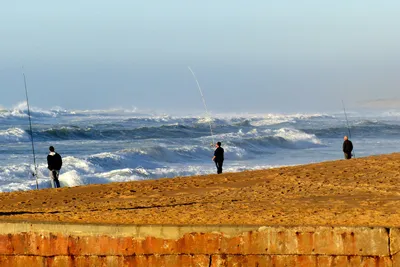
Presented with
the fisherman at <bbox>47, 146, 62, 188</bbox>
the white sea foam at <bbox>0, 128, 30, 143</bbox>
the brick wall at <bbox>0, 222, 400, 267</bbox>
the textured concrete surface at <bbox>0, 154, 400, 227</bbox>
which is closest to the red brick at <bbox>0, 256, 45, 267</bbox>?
the brick wall at <bbox>0, 222, 400, 267</bbox>

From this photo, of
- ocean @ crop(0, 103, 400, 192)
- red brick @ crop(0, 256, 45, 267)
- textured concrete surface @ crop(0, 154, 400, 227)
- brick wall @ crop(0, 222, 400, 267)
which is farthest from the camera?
ocean @ crop(0, 103, 400, 192)

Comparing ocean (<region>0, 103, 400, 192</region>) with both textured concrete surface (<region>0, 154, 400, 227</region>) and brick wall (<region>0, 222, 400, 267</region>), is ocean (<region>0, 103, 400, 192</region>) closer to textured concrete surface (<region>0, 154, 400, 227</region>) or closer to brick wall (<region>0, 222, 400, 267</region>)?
textured concrete surface (<region>0, 154, 400, 227</region>)

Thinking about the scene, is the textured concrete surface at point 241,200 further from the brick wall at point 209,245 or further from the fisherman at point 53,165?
the fisherman at point 53,165

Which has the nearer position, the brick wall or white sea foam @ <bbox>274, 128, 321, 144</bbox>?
the brick wall

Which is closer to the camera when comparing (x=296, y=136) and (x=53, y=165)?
(x=53, y=165)

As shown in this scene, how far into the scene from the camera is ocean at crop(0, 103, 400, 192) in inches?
1164

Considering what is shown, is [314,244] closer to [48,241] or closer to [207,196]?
[48,241]

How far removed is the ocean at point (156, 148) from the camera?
29.6 meters

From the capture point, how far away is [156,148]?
38.7 meters

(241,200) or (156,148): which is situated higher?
(156,148)

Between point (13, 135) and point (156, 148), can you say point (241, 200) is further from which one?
point (13, 135)

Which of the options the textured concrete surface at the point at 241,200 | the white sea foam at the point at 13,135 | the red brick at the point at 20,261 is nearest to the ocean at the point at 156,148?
the white sea foam at the point at 13,135

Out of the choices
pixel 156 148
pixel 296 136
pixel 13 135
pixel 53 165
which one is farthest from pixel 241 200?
pixel 296 136

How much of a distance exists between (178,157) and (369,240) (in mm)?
28512
